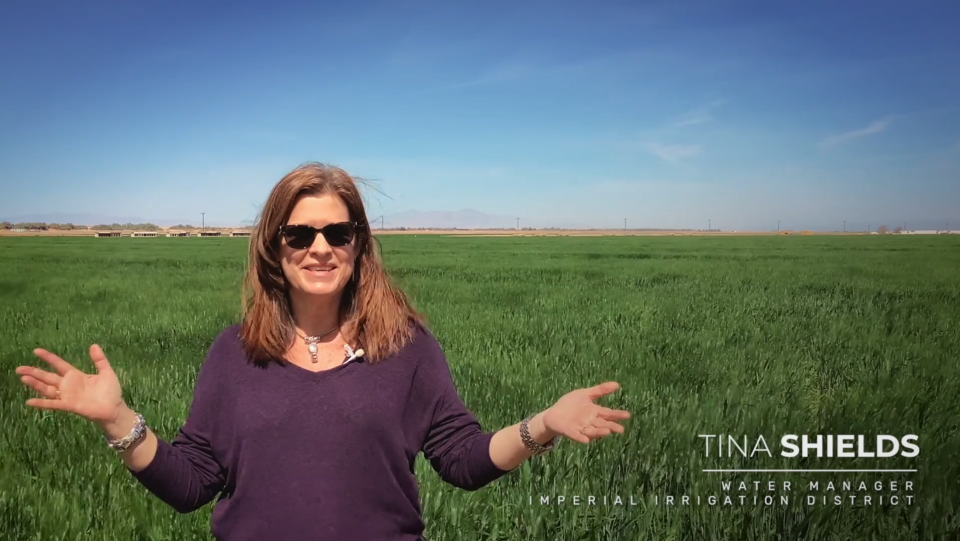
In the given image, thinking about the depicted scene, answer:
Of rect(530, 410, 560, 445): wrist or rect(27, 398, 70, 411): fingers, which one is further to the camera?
rect(530, 410, 560, 445): wrist

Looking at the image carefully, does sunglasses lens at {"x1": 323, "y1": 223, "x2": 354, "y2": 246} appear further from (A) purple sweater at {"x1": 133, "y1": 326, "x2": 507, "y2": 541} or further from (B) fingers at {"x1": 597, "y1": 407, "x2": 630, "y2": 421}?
(B) fingers at {"x1": 597, "y1": 407, "x2": 630, "y2": 421}

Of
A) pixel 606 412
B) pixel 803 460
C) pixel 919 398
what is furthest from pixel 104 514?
pixel 919 398

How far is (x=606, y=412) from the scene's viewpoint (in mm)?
1649

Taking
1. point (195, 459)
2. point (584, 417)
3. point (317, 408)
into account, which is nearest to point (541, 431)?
point (584, 417)

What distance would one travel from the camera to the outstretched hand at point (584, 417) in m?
1.64

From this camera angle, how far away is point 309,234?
187cm

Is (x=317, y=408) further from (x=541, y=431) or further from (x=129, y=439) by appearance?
(x=541, y=431)

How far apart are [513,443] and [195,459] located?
3.23 feet

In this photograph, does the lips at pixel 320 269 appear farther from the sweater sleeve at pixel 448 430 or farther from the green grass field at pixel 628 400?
the green grass field at pixel 628 400

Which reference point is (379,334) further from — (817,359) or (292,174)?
(817,359)

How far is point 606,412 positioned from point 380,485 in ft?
2.27

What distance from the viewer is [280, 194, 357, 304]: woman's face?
1875mm

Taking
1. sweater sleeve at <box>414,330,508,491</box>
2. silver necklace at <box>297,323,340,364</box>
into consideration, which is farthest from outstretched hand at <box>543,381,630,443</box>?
silver necklace at <box>297,323,340,364</box>

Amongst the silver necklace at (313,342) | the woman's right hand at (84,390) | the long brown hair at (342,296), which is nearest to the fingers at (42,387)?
the woman's right hand at (84,390)
